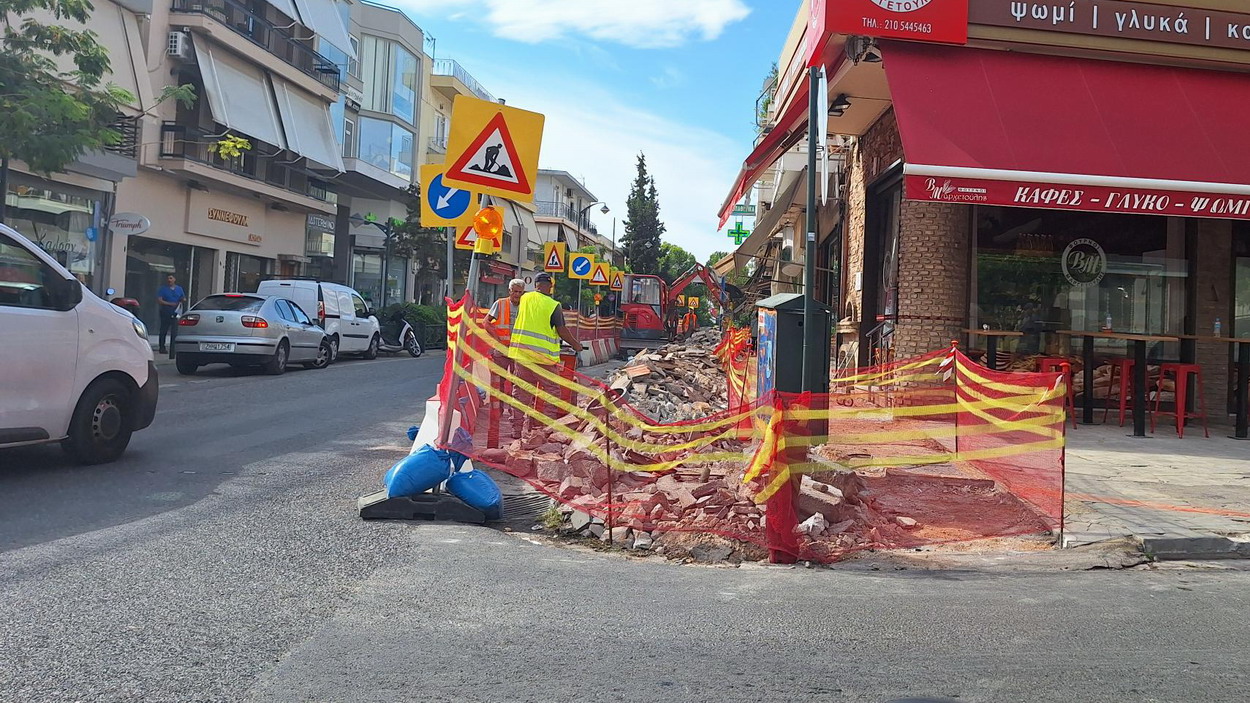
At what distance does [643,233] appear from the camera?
87.2 metres

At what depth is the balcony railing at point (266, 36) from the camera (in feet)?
85.0

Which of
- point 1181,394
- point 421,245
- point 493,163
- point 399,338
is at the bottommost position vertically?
point 1181,394

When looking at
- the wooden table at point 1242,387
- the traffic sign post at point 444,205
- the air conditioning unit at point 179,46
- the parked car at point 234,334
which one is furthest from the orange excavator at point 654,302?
the traffic sign post at point 444,205

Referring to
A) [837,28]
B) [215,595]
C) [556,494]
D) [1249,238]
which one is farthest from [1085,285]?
[215,595]

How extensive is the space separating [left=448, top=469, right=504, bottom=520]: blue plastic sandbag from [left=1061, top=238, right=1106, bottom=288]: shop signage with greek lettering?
33.1ft

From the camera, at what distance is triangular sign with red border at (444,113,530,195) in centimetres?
729

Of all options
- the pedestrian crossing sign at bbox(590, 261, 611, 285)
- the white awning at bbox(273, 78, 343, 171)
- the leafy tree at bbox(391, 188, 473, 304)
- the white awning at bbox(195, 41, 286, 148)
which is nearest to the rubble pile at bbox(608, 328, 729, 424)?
the pedestrian crossing sign at bbox(590, 261, 611, 285)

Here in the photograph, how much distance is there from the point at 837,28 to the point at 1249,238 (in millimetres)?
6677

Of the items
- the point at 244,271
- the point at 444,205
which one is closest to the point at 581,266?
the point at 244,271

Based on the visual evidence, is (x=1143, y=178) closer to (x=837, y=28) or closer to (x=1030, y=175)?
Result: (x=1030, y=175)

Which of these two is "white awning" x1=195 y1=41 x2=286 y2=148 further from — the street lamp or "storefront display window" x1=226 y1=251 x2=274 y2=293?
the street lamp

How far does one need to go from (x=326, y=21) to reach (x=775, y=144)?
940 inches

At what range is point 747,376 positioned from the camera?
11000 millimetres

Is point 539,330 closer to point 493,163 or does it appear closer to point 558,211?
point 493,163
